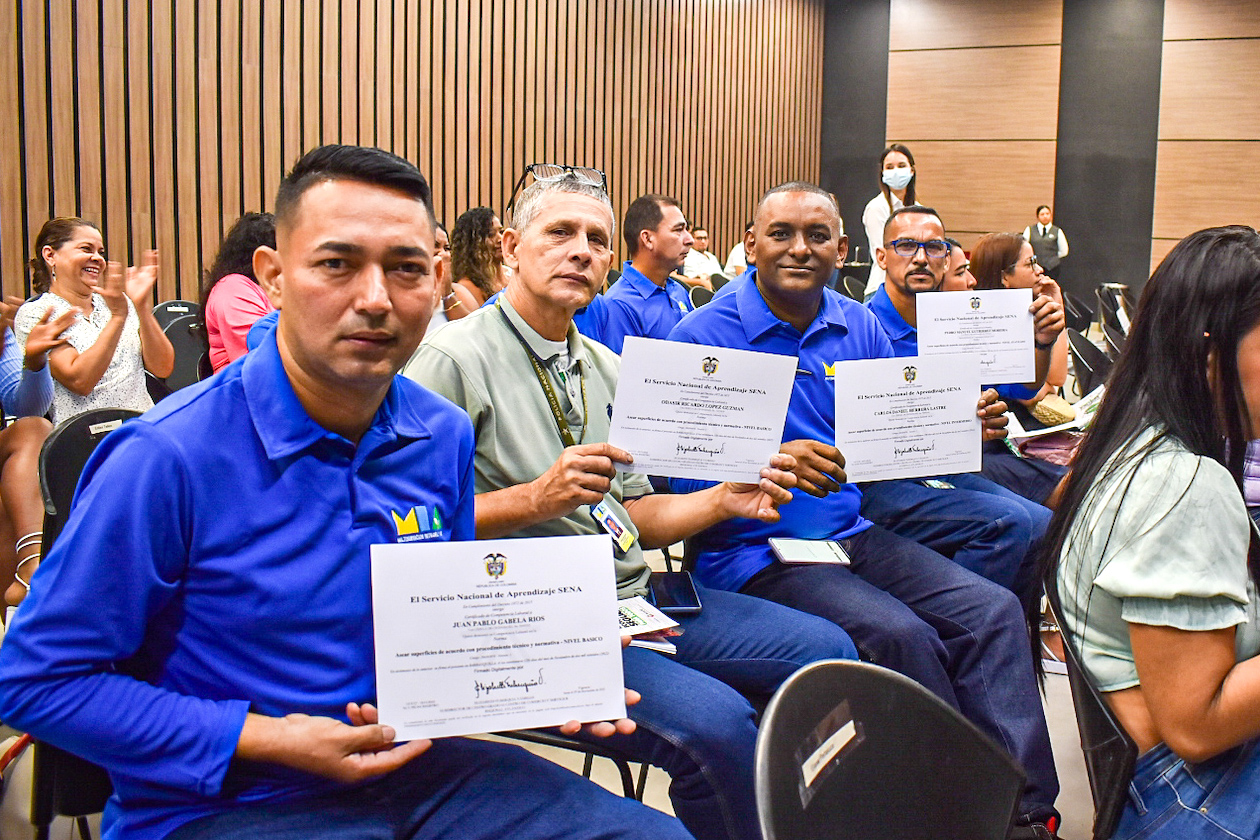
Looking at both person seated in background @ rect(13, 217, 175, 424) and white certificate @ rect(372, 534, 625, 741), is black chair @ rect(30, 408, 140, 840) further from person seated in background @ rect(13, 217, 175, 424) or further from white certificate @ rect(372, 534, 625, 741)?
person seated in background @ rect(13, 217, 175, 424)

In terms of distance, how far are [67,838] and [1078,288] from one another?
12676 mm

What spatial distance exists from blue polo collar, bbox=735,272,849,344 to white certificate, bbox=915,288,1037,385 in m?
0.28

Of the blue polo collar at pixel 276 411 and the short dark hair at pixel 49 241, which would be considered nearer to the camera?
the blue polo collar at pixel 276 411

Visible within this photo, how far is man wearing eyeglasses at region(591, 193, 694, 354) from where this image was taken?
15.8ft

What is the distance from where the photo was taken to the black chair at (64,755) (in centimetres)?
141

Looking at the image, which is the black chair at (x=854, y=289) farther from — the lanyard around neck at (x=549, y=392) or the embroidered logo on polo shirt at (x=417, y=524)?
the embroidered logo on polo shirt at (x=417, y=524)

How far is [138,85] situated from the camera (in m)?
5.93

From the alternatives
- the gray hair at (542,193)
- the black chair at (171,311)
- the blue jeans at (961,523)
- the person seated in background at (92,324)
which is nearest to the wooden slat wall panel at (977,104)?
the black chair at (171,311)

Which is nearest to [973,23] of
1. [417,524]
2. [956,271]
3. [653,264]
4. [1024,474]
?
[653,264]

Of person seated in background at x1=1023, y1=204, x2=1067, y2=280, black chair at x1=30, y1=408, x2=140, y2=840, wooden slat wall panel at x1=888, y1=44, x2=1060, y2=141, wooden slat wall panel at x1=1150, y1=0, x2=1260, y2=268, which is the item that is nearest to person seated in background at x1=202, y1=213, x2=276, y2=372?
→ black chair at x1=30, y1=408, x2=140, y2=840

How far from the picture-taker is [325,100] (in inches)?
277

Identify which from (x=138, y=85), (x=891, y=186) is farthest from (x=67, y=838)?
(x=891, y=186)

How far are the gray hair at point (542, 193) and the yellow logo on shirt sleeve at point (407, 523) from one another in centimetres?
114

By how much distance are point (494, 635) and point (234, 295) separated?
2.75 meters
